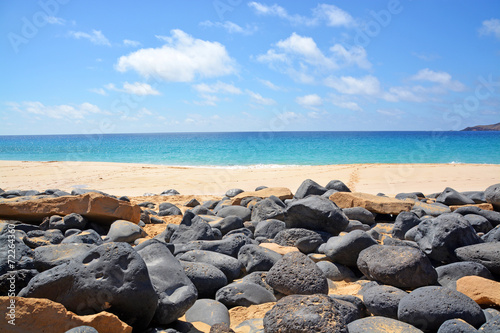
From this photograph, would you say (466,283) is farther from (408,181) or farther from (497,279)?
(408,181)

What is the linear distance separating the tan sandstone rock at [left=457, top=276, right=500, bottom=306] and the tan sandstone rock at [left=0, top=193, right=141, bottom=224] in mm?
4867

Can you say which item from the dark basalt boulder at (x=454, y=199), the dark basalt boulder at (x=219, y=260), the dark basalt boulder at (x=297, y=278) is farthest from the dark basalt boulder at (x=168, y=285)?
the dark basalt boulder at (x=454, y=199)

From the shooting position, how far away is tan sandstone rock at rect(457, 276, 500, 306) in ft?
10.4

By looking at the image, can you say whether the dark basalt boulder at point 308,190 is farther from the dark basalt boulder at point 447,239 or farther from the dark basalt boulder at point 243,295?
the dark basalt boulder at point 243,295

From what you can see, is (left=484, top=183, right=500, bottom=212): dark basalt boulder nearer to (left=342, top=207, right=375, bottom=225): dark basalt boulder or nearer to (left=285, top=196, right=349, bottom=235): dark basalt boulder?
(left=342, top=207, right=375, bottom=225): dark basalt boulder

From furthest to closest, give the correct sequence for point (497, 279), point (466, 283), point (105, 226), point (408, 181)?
point (408, 181) → point (105, 226) → point (497, 279) → point (466, 283)

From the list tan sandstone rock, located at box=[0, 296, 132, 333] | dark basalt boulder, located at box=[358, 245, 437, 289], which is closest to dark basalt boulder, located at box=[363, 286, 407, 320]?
dark basalt boulder, located at box=[358, 245, 437, 289]

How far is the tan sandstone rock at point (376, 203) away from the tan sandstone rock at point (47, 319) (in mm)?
5133

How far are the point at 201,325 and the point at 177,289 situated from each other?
0.34 metres

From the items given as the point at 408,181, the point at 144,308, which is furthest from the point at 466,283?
the point at 408,181

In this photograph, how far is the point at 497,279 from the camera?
3814 millimetres

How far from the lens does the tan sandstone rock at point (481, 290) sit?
3.16 meters

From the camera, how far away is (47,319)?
2305mm

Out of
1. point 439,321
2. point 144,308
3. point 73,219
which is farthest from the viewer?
point 73,219
